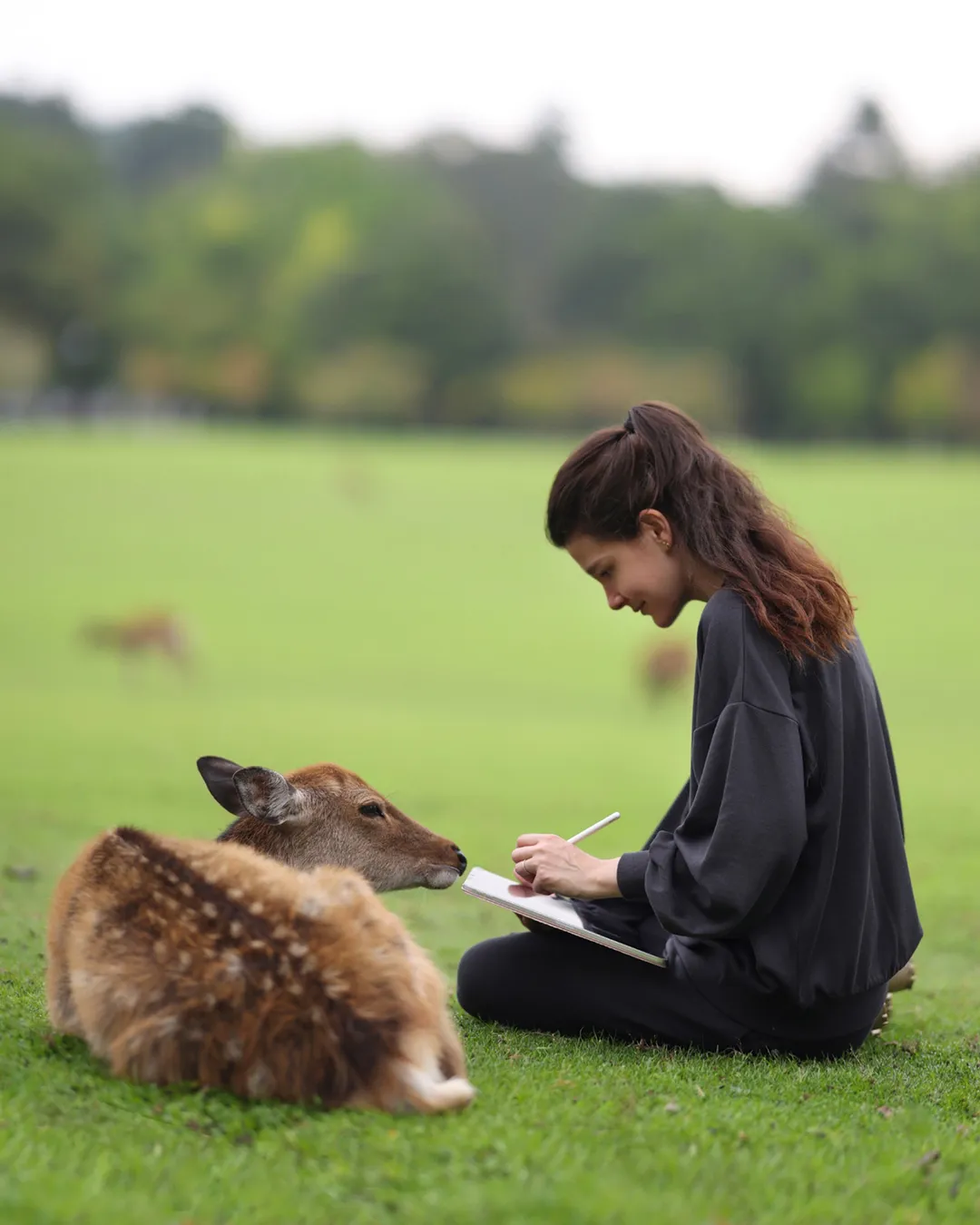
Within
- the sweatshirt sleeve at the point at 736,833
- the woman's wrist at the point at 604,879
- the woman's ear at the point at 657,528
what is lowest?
the woman's wrist at the point at 604,879

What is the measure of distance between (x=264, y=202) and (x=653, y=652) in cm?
3865

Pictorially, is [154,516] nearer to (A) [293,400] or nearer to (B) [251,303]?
(A) [293,400]

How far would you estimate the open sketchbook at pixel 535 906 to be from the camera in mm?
4078

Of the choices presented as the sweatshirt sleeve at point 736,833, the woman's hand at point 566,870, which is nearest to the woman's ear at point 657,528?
the sweatshirt sleeve at point 736,833

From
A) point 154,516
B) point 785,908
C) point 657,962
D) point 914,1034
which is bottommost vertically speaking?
point 154,516

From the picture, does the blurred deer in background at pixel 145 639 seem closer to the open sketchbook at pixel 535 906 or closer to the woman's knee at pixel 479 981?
the woman's knee at pixel 479 981

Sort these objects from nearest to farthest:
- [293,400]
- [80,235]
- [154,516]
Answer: [154,516] < [293,400] < [80,235]

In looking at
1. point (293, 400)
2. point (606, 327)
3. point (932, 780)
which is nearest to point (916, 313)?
point (606, 327)

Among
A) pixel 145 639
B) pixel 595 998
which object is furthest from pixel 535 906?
pixel 145 639

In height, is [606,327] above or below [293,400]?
above

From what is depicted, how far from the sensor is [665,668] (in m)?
24.1

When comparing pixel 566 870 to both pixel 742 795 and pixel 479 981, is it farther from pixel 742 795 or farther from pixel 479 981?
pixel 479 981

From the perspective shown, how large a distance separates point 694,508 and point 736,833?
35.5 inches

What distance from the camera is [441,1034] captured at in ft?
11.2
